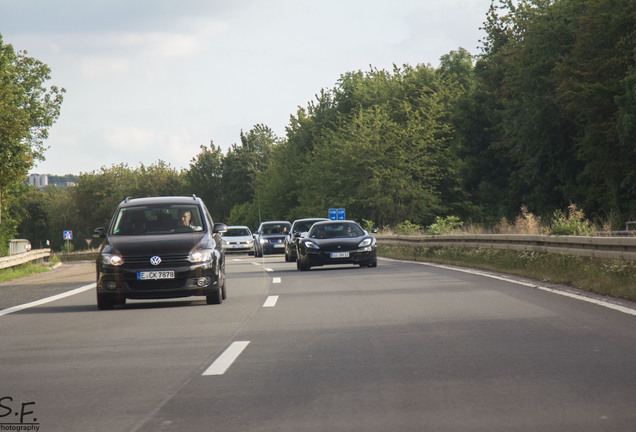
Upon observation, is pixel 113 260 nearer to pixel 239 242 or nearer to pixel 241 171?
pixel 239 242

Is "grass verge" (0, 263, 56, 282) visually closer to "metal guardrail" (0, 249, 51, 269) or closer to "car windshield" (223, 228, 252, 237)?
"metal guardrail" (0, 249, 51, 269)

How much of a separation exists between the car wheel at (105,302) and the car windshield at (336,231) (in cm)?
1179

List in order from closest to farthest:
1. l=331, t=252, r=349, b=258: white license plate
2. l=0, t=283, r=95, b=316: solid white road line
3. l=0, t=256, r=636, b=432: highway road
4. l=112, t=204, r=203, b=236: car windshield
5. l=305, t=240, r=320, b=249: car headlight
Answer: l=0, t=256, r=636, b=432: highway road
l=0, t=283, r=95, b=316: solid white road line
l=112, t=204, r=203, b=236: car windshield
l=331, t=252, r=349, b=258: white license plate
l=305, t=240, r=320, b=249: car headlight

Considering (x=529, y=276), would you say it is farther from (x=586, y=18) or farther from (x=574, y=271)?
(x=586, y=18)

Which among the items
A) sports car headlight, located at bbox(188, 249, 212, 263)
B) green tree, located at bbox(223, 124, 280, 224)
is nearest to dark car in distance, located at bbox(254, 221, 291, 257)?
sports car headlight, located at bbox(188, 249, 212, 263)

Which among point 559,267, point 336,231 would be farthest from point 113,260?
point 336,231

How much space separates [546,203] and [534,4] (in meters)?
12.7

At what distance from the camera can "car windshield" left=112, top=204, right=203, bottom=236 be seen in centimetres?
1475

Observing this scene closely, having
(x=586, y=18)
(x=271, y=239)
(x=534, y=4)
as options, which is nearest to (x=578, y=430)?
(x=271, y=239)

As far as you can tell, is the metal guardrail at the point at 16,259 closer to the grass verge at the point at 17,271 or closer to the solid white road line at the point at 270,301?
the grass verge at the point at 17,271

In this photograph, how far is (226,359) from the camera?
26.8 feet

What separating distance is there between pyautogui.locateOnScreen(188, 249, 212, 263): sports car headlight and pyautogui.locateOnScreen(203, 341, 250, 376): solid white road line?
4.67 meters

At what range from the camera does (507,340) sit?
8.85 meters

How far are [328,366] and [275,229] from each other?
35487 mm
